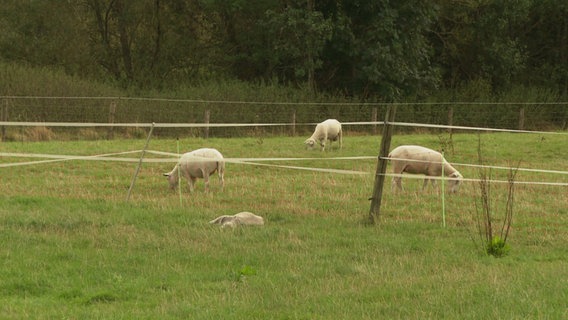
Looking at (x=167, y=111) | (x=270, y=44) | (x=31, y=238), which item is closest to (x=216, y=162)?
(x=31, y=238)

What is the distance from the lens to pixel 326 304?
675 centimetres

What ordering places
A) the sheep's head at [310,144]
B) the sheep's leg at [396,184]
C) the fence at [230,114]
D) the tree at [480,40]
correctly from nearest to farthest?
the sheep's leg at [396,184] < the sheep's head at [310,144] < the fence at [230,114] < the tree at [480,40]

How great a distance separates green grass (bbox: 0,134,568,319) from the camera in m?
6.72

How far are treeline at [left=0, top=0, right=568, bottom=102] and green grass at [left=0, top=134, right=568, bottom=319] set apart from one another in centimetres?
2366

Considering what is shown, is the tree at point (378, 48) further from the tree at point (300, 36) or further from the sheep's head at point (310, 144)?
the sheep's head at point (310, 144)

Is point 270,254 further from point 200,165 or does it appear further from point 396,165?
point 396,165

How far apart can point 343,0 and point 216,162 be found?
27.2 m

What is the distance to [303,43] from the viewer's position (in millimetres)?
37281

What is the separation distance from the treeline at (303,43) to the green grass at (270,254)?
Answer: 23655 mm

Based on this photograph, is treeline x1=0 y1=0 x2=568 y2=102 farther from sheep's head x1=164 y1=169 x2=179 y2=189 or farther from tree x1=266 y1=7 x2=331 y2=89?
sheep's head x1=164 y1=169 x2=179 y2=189

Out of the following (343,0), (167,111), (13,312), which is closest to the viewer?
(13,312)

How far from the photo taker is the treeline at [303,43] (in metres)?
38.3

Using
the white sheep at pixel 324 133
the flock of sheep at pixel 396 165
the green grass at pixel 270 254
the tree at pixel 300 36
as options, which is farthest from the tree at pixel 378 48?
the flock of sheep at pixel 396 165

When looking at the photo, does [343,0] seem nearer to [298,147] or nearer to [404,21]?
[404,21]
